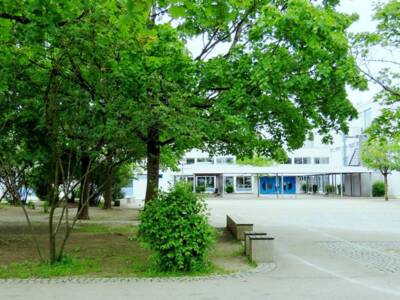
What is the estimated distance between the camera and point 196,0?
464 inches

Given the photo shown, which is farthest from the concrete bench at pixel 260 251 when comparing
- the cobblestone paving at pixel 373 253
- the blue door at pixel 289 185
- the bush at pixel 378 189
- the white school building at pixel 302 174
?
the blue door at pixel 289 185

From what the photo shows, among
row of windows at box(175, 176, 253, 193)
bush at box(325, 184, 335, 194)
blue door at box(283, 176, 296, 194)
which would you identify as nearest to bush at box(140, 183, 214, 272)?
bush at box(325, 184, 335, 194)

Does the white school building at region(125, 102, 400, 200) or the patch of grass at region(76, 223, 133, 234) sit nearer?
the patch of grass at region(76, 223, 133, 234)

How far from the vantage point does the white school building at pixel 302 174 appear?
5647 cm

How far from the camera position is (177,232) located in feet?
29.2

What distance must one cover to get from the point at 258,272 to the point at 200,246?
110 cm

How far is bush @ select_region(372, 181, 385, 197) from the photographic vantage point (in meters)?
52.6

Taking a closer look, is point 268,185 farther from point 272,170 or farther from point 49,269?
point 49,269

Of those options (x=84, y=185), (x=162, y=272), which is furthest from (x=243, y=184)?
(x=162, y=272)

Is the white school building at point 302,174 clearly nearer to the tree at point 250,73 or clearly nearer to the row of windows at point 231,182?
the row of windows at point 231,182

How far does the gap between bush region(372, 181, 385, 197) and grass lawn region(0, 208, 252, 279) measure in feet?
134

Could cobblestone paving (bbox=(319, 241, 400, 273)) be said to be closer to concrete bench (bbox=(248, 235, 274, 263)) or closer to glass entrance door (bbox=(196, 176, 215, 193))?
concrete bench (bbox=(248, 235, 274, 263))

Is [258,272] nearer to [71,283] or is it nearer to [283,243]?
[71,283]

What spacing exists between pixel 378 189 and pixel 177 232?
47.6 meters
